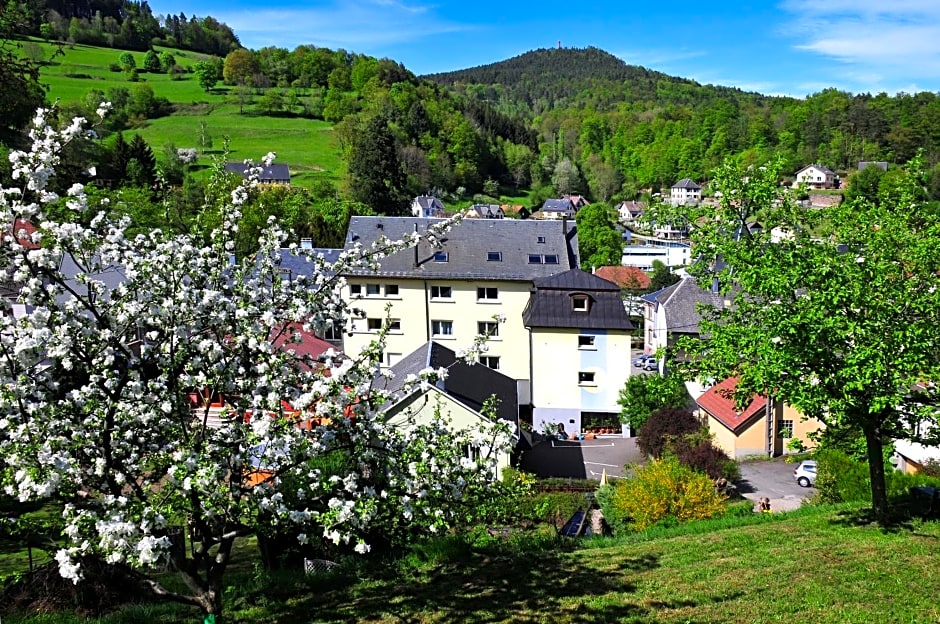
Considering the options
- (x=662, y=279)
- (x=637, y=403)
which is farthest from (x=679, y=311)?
(x=662, y=279)

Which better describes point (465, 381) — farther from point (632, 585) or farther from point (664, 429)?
point (632, 585)

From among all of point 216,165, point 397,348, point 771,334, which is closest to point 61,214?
point 216,165

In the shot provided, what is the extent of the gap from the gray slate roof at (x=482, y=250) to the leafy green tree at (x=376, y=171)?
45.5 metres

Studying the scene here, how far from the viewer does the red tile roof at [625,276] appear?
69.8 metres

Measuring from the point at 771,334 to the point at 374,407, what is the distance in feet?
24.3

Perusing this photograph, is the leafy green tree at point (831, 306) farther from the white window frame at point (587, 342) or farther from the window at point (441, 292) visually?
the window at point (441, 292)

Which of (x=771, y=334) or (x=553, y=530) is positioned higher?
(x=771, y=334)

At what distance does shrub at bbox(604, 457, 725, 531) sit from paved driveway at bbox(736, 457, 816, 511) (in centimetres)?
958

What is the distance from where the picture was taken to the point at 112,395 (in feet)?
22.4

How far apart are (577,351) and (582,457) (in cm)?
540

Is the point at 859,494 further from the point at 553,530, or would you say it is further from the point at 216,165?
the point at 216,165

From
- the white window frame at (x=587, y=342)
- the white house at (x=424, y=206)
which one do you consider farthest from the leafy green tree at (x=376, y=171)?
the white window frame at (x=587, y=342)

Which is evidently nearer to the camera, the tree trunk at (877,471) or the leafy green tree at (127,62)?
the tree trunk at (877,471)

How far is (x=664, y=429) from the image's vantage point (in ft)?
92.4
